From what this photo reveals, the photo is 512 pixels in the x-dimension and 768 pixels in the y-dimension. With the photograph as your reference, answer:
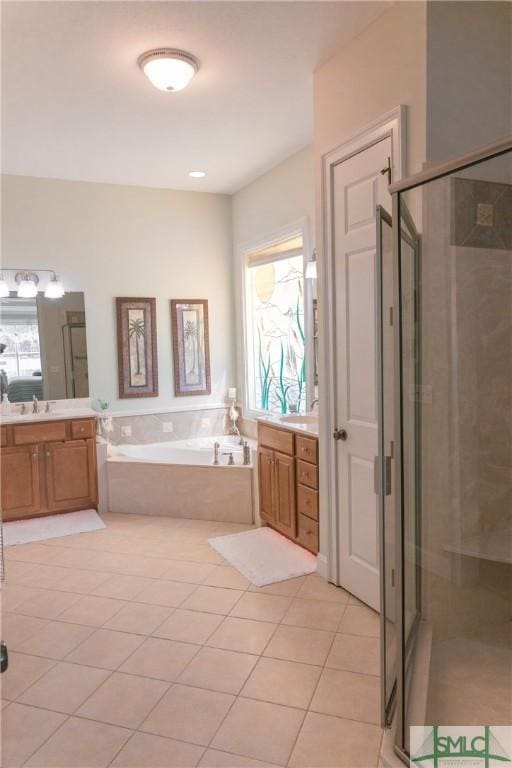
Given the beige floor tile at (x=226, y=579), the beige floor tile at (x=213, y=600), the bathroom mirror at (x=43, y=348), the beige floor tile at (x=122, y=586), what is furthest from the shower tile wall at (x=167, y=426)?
the beige floor tile at (x=213, y=600)

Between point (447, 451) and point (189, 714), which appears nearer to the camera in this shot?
point (189, 714)

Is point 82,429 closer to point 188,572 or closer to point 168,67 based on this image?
point 188,572

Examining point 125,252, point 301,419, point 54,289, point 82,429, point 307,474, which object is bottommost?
point 307,474

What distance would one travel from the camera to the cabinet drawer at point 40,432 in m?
4.32

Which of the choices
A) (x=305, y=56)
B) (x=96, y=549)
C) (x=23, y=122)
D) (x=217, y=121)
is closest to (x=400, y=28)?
(x=305, y=56)

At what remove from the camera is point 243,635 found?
105 inches

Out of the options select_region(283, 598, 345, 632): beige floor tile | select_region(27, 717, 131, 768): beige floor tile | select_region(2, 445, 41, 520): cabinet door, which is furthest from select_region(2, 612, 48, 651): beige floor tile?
select_region(2, 445, 41, 520): cabinet door

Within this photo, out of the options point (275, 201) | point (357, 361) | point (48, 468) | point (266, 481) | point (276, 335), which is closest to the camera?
point (357, 361)

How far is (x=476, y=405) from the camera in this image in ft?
7.95

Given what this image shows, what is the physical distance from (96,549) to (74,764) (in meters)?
2.03

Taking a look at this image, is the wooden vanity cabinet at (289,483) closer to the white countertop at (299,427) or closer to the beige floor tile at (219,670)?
the white countertop at (299,427)

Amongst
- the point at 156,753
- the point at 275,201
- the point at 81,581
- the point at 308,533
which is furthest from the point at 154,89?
the point at 156,753

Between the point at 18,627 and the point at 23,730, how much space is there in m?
0.83

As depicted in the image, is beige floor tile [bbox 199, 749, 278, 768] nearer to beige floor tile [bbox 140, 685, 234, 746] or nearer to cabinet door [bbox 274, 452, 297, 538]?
beige floor tile [bbox 140, 685, 234, 746]
